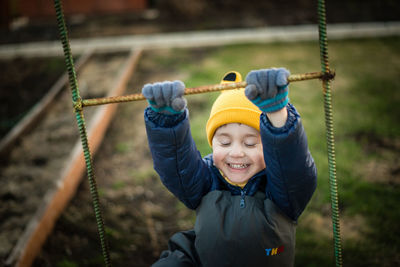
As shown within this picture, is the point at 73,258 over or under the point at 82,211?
under

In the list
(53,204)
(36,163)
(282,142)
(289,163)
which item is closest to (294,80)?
(282,142)

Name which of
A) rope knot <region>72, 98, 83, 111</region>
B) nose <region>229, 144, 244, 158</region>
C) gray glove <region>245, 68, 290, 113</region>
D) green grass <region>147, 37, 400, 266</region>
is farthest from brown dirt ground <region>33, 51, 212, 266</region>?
gray glove <region>245, 68, 290, 113</region>

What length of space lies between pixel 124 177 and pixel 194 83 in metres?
2.52

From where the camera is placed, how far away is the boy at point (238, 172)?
1418 millimetres

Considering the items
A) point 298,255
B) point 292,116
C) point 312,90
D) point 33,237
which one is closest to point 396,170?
point 298,255

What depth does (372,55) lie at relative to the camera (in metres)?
6.87

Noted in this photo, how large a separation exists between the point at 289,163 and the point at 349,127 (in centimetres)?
356

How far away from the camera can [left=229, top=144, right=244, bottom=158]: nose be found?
1644 millimetres

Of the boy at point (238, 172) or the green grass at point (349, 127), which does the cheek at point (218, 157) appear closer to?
the boy at point (238, 172)

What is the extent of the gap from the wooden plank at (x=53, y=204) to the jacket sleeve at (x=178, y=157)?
1.83 m

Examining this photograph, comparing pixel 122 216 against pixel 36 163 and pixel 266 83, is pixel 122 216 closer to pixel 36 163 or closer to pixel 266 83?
pixel 36 163

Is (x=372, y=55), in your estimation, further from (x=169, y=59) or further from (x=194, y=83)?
(x=169, y=59)

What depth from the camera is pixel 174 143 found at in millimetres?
1542

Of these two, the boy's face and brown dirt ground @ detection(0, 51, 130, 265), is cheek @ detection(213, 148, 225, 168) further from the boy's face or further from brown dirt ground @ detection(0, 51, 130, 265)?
brown dirt ground @ detection(0, 51, 130, 265)
